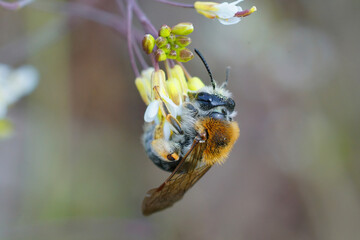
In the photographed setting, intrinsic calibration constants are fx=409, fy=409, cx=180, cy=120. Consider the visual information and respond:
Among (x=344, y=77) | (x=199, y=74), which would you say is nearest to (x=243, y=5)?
(x=199, y=74)

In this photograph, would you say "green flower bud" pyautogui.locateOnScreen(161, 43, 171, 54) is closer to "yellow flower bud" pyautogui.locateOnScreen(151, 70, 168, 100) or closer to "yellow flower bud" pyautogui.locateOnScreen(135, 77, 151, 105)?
"yellow flower bud" pyautogui.locateOnScreen(151, 70, 168, 100)

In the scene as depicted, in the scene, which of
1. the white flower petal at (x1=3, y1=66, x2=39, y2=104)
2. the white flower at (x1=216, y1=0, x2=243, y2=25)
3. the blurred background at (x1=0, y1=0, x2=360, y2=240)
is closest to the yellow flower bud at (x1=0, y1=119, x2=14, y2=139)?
the white flower petal at (x1=3, y1=66, x2=39, y2=104)

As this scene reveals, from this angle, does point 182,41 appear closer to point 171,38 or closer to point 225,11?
point 171,38

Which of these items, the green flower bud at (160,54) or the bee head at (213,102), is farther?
the bee head at (213,102)

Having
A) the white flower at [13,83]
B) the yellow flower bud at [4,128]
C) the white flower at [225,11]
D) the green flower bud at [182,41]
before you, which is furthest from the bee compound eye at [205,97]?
the white flower at [13,83]

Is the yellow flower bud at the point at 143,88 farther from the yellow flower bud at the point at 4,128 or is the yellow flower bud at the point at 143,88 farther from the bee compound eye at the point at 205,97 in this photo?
the yellow flower bud at the point at 4,128

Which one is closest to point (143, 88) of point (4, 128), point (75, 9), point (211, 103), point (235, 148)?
point (211, 103)

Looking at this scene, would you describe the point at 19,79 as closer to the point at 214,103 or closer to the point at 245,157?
the point at 214,103
